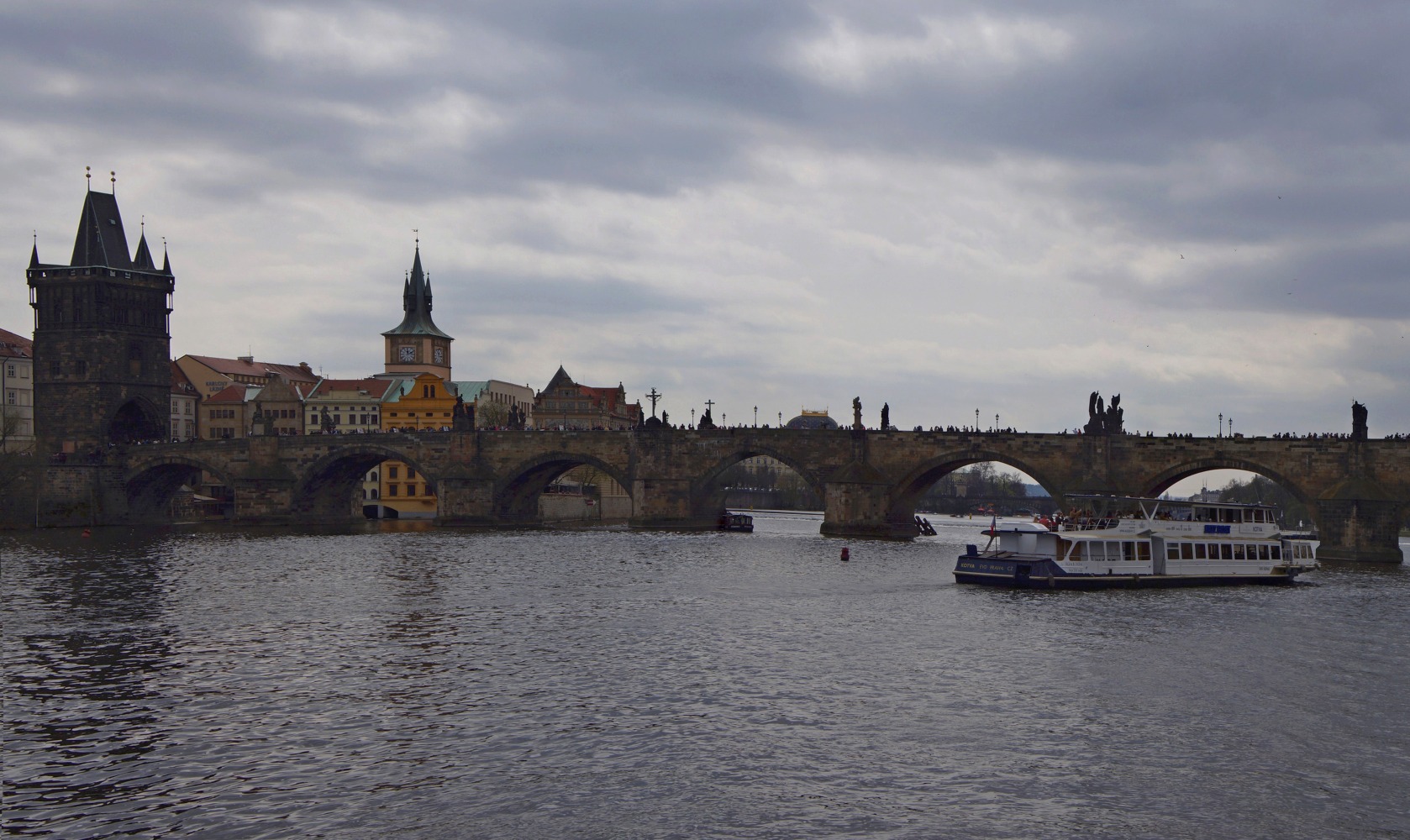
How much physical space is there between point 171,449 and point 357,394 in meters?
37.9

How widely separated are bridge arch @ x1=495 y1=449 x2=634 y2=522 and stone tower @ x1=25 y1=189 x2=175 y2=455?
36017mm

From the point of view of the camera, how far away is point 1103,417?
84125 mm

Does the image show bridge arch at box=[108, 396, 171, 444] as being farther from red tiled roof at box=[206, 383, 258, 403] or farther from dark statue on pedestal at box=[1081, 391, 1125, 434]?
dark statue on pedestal at box=[1081, 391, 1125, 434]

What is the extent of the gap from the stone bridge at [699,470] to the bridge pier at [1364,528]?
0.07 m

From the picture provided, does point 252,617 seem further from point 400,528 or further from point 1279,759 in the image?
point 400,528

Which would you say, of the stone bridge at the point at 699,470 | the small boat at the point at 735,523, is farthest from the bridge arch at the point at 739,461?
the small boat at the point at 735,523

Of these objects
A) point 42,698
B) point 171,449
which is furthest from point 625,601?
point 171,449

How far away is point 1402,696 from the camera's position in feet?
107

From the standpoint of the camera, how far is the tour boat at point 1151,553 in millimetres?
56344

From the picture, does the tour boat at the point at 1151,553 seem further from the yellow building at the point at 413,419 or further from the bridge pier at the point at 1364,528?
the yellow building at the point at 413,419

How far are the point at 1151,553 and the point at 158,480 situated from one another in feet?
298

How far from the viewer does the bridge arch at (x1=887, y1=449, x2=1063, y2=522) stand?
84.7 meters

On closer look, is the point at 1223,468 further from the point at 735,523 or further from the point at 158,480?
the point at 158,480

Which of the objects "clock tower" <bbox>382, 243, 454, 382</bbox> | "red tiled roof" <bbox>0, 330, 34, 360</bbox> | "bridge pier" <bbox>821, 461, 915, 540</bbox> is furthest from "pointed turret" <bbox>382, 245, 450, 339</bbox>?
"bridge pier" <bbox>821, 461, 915, 540</bbox>
